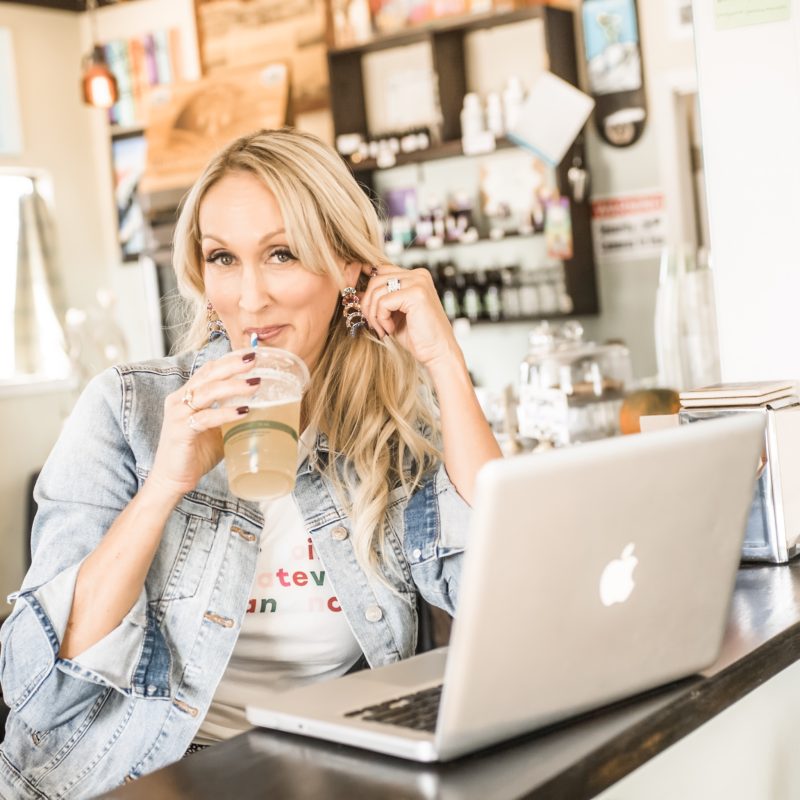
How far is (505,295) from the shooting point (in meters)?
5.86

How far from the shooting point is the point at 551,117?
5586 millimetres

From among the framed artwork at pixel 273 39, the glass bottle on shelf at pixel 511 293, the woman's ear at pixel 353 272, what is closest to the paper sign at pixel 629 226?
the glass bottle on shelf at pixel 511 293

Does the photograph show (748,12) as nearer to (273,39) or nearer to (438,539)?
(438,539)

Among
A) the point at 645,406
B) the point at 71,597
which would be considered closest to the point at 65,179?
the point at 645,406

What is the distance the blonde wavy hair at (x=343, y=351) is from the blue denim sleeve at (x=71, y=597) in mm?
303

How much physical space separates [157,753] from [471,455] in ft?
2.02

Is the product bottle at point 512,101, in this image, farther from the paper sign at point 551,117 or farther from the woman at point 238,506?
the woman at point 238,506

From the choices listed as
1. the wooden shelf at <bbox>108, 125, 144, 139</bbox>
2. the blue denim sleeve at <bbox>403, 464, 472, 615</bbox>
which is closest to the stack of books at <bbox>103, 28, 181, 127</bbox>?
the wooden shelf at <bbox>108, 125, 144, 139</bbox>

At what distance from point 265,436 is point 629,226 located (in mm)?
4518

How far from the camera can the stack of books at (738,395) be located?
2014mm

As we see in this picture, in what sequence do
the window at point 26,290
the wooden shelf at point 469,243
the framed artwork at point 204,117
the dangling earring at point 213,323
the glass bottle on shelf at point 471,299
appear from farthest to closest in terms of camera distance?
the window at point 26,290 < the framed artwork at point 204,117 < the glass bottle on shelf at point 471,299 < the wooden shelf at point 469,243 < the dangling earring at point 213,323

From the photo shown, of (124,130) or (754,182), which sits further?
Result: (124,130)

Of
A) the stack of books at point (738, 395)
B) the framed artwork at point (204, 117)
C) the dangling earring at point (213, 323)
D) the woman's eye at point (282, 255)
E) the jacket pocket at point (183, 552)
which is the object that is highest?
the framed artwork at point (204, 117)

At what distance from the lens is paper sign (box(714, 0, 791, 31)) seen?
233 cm
